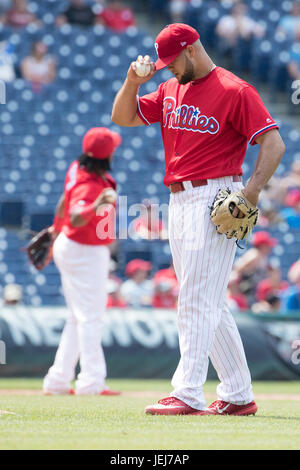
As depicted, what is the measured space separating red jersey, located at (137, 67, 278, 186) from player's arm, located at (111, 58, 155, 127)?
8.2 inches

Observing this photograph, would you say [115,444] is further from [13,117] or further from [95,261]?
[13,117]

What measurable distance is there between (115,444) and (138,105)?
1.99m

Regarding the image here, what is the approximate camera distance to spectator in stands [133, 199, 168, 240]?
10.1 m

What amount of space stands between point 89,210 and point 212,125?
1880mm

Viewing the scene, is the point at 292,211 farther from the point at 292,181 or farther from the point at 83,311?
the point at 83,311

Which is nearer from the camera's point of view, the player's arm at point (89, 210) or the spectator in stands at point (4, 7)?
the player's arm at point (89, 210)

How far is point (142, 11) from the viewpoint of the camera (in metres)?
15.3

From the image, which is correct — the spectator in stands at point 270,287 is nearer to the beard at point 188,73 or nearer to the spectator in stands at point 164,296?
the spectator in stands at point 164,296

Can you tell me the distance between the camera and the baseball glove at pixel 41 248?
6523 millimetres

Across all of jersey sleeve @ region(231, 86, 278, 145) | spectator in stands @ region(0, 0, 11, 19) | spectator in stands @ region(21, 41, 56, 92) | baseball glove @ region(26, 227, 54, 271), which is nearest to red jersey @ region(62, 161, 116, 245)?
baseball glove @ region(26, 227, 54, 271)

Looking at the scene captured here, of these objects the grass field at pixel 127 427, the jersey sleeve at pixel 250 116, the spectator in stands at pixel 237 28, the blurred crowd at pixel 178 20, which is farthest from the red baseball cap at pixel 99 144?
the spectator in stands at pixel 237 28

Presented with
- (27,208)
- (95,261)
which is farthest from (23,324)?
(27,208)

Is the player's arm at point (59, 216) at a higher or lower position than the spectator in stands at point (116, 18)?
lower

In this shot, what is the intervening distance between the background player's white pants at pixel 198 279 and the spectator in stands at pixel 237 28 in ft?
32.8
